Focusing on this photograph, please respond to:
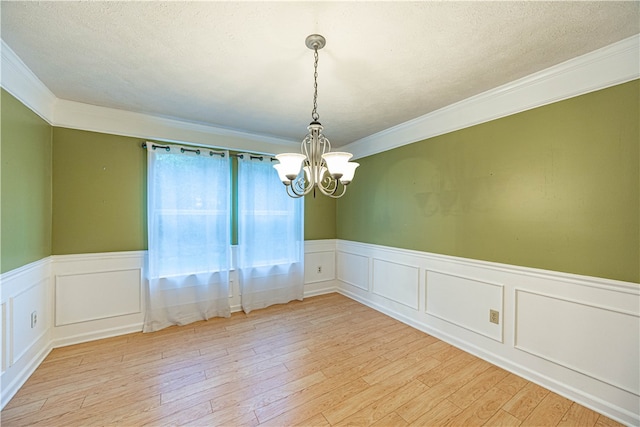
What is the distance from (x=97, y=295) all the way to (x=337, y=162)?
3033mm

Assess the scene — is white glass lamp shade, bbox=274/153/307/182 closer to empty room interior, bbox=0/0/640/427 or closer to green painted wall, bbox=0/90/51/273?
empty room interior, bbox=0/0/640/427

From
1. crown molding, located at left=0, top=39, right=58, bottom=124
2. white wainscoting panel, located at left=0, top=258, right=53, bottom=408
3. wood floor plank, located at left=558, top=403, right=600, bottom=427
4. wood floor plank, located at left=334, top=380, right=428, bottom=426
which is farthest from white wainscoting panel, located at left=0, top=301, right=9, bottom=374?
wood floor plank, located at left=558, top=403, right=600, bottom=427

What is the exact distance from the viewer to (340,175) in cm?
183

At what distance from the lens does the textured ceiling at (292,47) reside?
1.49 metres

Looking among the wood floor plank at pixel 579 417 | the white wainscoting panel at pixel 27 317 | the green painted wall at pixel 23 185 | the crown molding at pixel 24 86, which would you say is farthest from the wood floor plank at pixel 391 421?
the crown molding at pixel 24 86

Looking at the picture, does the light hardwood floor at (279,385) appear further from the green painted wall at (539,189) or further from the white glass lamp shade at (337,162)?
the white glass lamp shade at (337,162)

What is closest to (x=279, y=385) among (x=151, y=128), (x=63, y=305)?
(x=63, y=305)

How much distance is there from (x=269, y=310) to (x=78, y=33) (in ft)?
11.0

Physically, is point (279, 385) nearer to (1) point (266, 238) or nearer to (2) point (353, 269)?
(1) point (266, 238)

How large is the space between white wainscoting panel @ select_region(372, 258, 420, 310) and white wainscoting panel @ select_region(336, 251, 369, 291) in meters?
0.19

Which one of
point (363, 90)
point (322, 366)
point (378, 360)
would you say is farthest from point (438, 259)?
point (363, 90)

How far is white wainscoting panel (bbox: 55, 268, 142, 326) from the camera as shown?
275cm

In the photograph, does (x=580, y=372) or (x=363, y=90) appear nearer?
(x=580, y=372)

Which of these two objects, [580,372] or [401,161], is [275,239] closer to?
[401,161]
